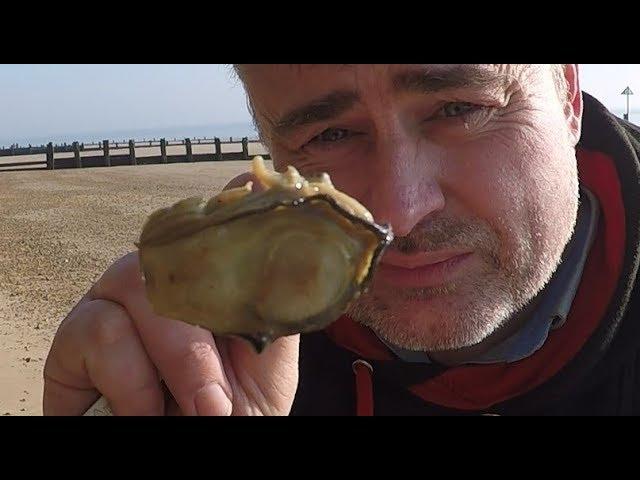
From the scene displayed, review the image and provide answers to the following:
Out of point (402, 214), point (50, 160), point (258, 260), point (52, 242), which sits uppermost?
point (50, 160)

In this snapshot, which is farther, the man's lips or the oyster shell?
the man's lips

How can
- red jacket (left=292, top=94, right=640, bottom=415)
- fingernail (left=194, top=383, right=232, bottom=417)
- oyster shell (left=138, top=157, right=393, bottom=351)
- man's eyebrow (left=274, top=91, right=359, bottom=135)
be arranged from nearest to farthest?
oyster shell (left=138, top=157, right=393, bottom=351) < fingernail (left=194, top=383, right=232, bottom=417) < man's eyebrow (left=274, top=91, right=359, bottom=135) < red jacket (left=292, top=94, right=640, bottom=415)

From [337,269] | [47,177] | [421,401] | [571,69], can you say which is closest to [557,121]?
[571,69]

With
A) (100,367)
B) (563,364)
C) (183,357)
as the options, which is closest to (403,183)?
(183,357)

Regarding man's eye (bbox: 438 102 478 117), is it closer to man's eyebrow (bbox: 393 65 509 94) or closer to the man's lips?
man's eyebrow (bbox: 393 65 509 94)

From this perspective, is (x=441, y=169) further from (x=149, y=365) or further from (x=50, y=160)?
(x=50, y=160)

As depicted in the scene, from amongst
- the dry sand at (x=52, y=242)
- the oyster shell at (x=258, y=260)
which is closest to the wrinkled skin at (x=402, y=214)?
the oyster shell at (x=258, y=260)

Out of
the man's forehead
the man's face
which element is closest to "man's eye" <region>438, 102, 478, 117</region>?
the man's face

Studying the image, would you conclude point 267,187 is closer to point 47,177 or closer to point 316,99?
point 316,99
